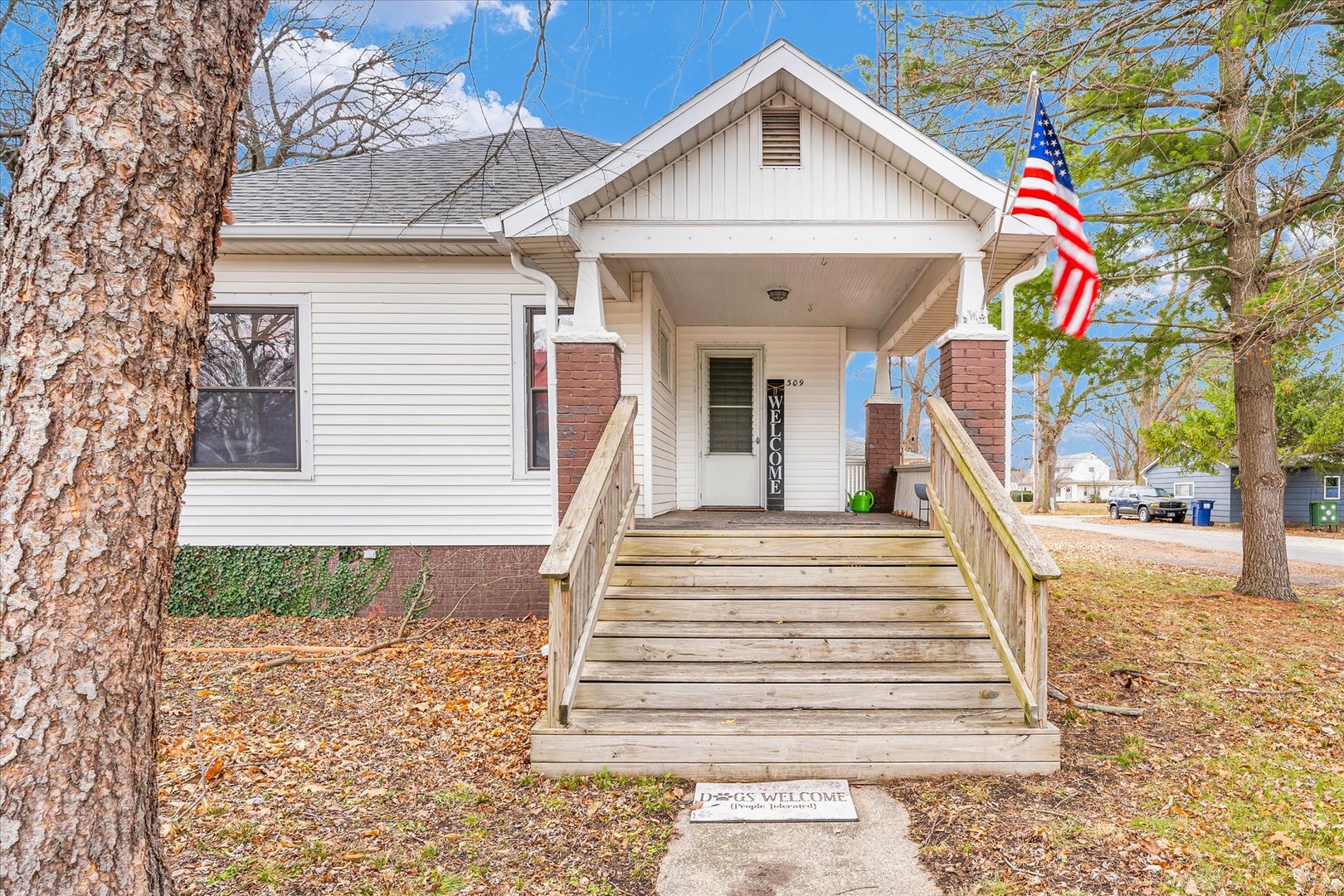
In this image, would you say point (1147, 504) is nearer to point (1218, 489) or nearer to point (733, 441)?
point (1218, 489)

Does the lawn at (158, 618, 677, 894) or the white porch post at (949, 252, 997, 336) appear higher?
the white porch post at (949, 252, 997, 336)

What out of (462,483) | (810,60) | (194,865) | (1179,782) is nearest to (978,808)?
(1179,782)

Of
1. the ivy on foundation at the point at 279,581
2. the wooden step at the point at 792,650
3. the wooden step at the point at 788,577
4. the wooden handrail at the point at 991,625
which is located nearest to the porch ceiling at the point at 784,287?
the wooden handrail at the point at 991,625

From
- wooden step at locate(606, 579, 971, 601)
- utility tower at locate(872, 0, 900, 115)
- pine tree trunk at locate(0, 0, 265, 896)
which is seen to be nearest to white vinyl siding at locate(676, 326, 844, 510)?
utility tower at locate(872, 0, 900, 115)

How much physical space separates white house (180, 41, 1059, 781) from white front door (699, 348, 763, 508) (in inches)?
1.3

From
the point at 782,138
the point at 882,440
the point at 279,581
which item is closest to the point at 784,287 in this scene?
the point at 782,138

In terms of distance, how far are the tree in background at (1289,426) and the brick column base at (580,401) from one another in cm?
1784

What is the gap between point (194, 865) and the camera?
2.92 metres

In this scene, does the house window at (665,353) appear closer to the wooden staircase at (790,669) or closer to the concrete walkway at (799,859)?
the wooden staircase at (790,669)

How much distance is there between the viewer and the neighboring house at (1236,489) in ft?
70.6

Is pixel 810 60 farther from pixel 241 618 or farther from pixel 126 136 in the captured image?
pixel 241 618

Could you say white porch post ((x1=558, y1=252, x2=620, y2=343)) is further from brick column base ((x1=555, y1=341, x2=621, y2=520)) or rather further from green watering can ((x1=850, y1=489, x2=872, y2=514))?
green watering can ((x1=850, y1=489, x2=872, y2=514))

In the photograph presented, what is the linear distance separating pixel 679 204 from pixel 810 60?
144 cm

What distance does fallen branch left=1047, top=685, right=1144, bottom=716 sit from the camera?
458cm
